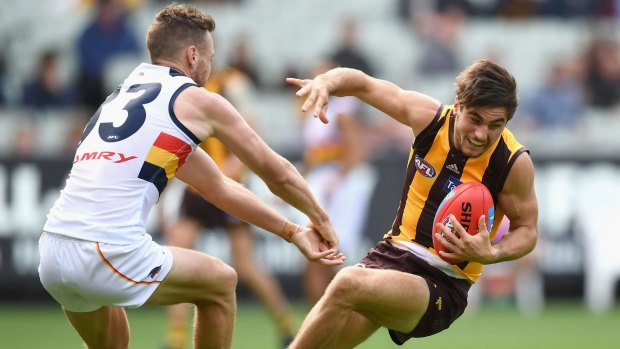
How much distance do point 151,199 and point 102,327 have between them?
868 mm

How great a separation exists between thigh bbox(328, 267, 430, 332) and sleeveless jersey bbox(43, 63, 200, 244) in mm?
1150

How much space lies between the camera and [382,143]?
14555mm

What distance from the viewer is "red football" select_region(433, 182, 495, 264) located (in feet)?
21.6

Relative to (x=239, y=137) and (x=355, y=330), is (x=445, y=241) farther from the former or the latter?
(x=239, y=137)

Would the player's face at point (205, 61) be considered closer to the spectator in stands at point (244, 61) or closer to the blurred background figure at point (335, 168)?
the blurred background figure at point (335, 168)

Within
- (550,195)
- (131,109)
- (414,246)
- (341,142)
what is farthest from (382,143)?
(131,109)

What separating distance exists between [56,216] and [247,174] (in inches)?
257

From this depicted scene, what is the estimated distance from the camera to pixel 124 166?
6.02 meters

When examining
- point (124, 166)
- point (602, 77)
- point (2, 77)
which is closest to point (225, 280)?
point (124, 166)

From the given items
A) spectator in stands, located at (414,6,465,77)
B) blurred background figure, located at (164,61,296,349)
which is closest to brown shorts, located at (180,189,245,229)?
blurred background figure, located at (164,61,296,349)

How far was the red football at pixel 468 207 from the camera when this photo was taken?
6.58 metres

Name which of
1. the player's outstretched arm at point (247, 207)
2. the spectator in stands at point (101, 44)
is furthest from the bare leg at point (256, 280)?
the spectator in stands at point (101, 44)

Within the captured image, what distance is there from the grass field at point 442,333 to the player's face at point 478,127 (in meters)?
3.91

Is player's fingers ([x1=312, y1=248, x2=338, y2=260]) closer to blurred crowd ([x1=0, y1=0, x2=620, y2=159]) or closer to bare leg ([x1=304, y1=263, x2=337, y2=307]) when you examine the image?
bare leg ([x1=304, y1=263, x2=337, y2=307])
